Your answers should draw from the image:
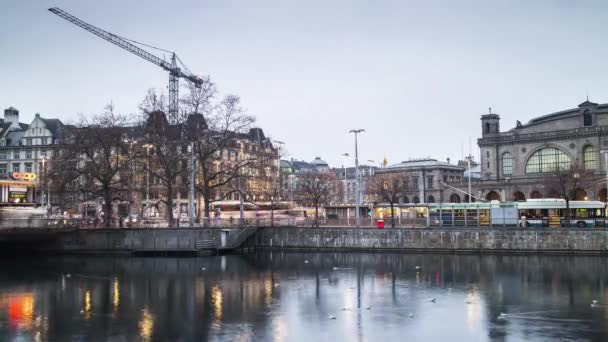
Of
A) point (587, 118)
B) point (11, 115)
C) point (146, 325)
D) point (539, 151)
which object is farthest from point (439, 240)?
point (11, 115)

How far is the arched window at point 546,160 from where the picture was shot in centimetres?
11006

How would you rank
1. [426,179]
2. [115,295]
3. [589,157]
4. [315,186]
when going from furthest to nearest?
[426,179], [315,186], [589,157], [115,295]

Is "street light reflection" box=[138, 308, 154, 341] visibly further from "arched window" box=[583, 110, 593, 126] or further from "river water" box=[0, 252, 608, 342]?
"arched window" box=[583, 110, 593, 126]

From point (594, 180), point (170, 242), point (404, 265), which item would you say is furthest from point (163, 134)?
point (594, 180)

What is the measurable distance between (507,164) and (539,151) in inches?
277

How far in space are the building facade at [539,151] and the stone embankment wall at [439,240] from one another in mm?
36205

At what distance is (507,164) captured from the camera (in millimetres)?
118875

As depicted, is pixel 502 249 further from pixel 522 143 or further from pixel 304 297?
pixel 522 143

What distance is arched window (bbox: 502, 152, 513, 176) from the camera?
118m

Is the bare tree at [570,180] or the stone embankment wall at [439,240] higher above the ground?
the bare tree at [570,180]

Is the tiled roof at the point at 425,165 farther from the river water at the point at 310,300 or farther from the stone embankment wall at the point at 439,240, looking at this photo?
the river water at the point at 310,300

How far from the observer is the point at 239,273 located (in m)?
52.3

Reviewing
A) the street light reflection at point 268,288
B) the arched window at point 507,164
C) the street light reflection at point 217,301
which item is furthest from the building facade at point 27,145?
the street light reflection at point 217,301

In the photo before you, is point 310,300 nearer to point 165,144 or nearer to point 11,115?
point 165,144
